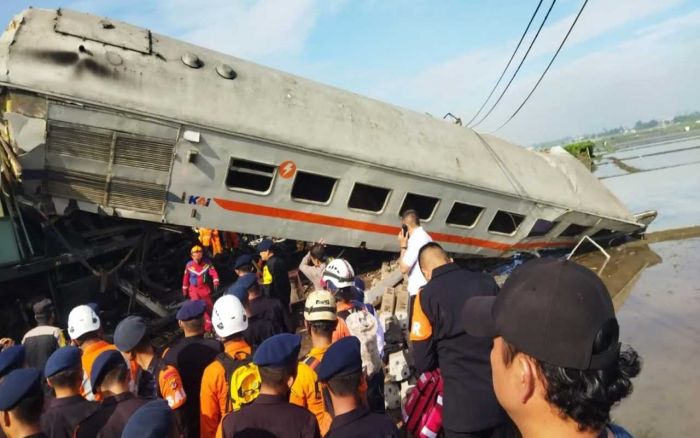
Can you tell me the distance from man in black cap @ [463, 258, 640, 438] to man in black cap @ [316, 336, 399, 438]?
3.27ft

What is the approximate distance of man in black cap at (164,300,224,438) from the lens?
3.43m

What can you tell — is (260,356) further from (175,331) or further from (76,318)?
(175,331)

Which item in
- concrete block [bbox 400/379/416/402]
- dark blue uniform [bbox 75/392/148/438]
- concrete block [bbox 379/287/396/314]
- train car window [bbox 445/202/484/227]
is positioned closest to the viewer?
dark blue uniform [bbox 75/392/148/438]

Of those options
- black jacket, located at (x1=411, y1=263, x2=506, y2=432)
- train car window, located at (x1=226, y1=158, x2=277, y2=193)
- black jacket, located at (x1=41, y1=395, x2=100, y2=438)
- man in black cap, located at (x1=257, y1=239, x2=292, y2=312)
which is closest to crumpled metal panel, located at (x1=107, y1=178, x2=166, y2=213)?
train car window, located at (x1=226, y1=158, x2=277, y2=193)

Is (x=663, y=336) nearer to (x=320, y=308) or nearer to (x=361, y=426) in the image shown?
(x=320, y=308)

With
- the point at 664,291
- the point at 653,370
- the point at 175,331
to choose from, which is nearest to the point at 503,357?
the point at 653,370

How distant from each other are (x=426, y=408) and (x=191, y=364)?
1.71 metres

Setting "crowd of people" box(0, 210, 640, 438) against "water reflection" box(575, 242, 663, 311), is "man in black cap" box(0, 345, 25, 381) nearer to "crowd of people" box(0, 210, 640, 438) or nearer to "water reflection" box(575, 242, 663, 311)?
"crowd of people" box(0, 210, 640, 438)

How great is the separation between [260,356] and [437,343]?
44.9 inches

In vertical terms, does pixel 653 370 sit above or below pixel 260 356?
below

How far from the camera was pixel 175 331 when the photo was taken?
24.9 feet

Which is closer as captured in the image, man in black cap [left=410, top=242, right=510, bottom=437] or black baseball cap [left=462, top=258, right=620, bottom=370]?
black baseball cap [left=462, top=258, right=620, bottom=370]

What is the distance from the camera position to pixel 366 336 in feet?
12.4

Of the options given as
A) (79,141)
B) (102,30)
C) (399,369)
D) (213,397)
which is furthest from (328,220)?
(213,397)
